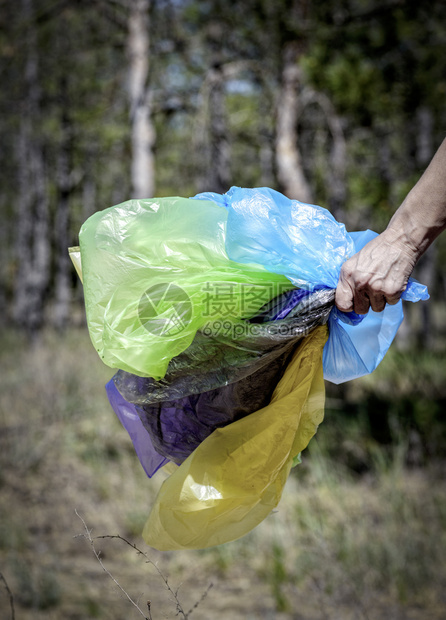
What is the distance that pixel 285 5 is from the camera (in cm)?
401

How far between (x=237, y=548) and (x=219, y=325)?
242 centimetres

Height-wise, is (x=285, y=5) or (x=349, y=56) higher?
(x=285, y=5)

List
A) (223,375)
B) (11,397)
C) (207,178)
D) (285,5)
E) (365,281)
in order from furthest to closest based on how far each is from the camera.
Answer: (207,178), (11,397), (285,5), (223,375), (365,281)

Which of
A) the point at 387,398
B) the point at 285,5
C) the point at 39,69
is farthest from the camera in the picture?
the point at 39,69

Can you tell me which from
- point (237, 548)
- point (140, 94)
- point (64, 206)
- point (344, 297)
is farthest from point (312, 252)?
point (64, 206)

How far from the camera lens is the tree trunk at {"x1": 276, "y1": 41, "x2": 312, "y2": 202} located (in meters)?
3.74

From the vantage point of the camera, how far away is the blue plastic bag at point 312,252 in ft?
3.84

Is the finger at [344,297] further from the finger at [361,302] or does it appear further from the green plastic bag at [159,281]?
the green plastic bag at [159,281]

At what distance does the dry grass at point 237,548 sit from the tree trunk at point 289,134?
6.43ft

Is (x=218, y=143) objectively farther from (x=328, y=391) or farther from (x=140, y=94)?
(x=328, y=391)

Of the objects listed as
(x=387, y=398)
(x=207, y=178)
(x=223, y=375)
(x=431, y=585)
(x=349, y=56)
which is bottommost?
(x=387, y=398)

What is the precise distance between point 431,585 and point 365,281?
2.22 m

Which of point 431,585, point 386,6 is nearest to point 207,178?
point 386,6

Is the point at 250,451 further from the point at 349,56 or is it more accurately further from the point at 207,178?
the point at 207,178
